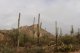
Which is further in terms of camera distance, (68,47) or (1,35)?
(1,35)

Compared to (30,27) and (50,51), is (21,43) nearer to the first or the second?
(50,51)

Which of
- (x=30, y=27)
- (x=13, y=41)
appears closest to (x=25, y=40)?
(x=13, y=41)

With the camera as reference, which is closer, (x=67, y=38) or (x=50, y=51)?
(x=50, y=51)

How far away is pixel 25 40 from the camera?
7156cm

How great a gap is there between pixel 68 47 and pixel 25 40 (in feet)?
72.4

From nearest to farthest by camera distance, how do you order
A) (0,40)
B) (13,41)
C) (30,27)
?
(13,41), (0,40), (30,27)

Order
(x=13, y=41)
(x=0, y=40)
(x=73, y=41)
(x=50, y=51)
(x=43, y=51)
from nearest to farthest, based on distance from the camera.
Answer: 1. (x=43, y=51)
2. (x=50, y=51)
3. (x=73, y=41)
4. (x=13, y=41)
5. (x=0, y=40)

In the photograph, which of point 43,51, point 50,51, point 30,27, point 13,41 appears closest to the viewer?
point 43,51

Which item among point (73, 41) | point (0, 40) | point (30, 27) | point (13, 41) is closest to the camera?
point (73, 41)

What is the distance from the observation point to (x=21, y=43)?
6806cm

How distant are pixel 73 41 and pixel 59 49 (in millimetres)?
13409

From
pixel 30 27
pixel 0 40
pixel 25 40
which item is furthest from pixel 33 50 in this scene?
pixel 30 27

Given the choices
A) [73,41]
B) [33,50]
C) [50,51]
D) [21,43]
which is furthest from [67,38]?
[33,50]

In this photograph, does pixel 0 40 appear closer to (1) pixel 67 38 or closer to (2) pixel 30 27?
(1) pixel 67 38
